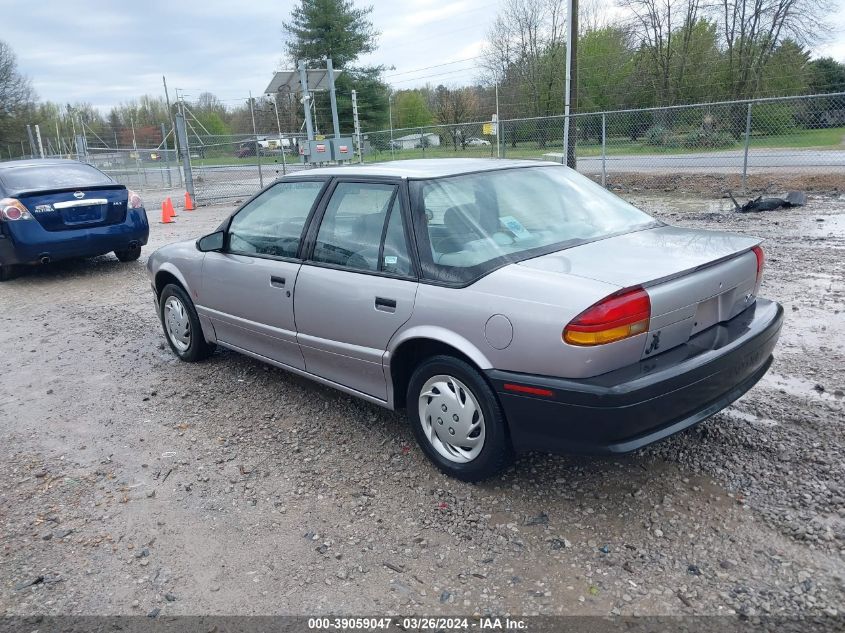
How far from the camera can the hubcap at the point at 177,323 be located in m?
5.27

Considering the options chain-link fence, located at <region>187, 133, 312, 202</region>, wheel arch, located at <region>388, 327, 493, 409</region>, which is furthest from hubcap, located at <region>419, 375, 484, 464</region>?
chain-link fence, located at <region>187, 133, 312, 202</region>

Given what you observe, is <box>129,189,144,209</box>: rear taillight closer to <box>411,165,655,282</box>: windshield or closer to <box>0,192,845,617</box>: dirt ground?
<box>0,192,845,617</box>: dirt ground

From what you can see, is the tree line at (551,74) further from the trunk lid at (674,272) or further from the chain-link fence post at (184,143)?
the trunk lid at (674,272)

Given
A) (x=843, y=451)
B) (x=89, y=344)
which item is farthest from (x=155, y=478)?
(x=843, y=451)

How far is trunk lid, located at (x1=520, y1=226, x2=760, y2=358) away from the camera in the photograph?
9.18 ft

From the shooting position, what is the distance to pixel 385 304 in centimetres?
338

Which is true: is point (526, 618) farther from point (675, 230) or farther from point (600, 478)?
point (675, 230)

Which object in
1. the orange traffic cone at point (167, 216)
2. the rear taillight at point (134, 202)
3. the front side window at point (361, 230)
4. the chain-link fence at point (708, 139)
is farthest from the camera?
the chain-link fence at point (708, 139)

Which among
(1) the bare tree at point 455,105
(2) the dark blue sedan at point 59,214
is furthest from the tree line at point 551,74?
(2) the dark blue sedan at point 59,214

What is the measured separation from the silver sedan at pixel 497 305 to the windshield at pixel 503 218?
0.01m

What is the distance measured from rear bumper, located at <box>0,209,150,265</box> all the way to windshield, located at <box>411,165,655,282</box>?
6.85 metres

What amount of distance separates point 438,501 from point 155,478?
1639 mm

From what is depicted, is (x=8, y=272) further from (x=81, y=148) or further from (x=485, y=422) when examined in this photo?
(x=81, y=148)

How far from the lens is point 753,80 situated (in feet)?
92.2
